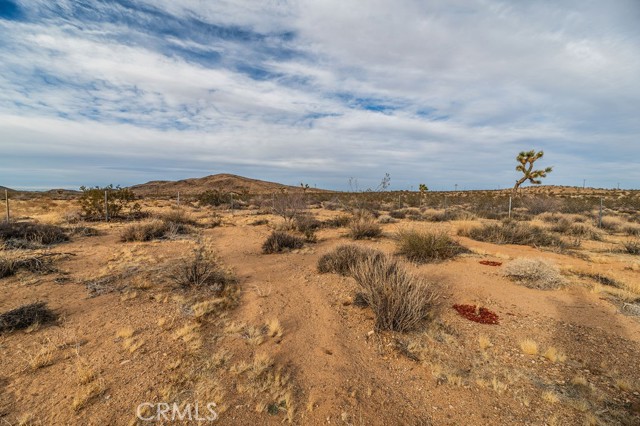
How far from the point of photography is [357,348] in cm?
433

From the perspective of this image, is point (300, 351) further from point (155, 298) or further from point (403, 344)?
point (155, 298)

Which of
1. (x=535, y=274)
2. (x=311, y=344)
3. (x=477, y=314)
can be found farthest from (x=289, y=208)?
(x=311, y=344)

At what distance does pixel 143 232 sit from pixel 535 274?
12154mm

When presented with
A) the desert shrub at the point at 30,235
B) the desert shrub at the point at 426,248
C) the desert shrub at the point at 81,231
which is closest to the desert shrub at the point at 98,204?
the desert shrub at the point at 81,231

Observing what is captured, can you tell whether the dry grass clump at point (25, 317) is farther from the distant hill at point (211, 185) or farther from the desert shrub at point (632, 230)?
the distant hill at point (211, 185)

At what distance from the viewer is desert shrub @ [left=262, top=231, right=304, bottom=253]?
9.86 m

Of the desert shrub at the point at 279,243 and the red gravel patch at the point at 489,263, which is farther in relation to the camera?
the desert shrub at the point at 279,243

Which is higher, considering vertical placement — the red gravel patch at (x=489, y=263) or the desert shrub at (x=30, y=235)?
the desert shrub at (x=30, y=235)

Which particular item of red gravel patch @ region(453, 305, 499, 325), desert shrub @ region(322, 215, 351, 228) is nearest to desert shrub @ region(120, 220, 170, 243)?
desert shrub @ region(322, 215, 351, 228)

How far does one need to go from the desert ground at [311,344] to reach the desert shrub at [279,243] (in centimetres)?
139

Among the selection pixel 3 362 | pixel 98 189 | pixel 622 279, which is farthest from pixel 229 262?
pixel 98 189

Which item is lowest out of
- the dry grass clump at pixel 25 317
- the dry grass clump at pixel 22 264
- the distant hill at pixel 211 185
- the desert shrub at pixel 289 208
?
the dry grass clump at pixel 25 317

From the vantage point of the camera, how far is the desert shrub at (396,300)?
472 centimetres

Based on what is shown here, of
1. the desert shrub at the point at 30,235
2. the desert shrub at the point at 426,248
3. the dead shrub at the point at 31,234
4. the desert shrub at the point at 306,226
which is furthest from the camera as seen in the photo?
the desert shrub at the point at 306,226
